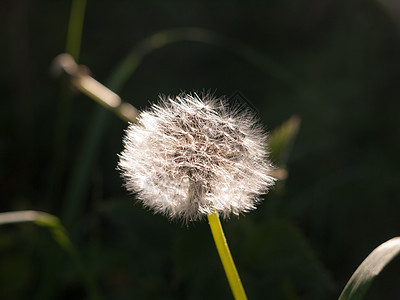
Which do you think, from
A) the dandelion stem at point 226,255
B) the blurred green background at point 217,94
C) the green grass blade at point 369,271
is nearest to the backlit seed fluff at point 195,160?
the dandelion stem at point 226,255

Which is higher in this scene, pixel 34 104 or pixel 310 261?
pixel 310 261

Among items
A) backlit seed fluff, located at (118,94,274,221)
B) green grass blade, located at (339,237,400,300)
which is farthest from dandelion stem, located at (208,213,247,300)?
green grass blade, located at (339,237,400,300)

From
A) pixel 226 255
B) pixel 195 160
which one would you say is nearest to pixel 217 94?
pixel 195 160

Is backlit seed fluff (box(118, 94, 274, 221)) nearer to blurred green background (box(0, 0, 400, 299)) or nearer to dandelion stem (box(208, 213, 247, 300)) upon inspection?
dandelion stem (box(208, 213, 247, 300))

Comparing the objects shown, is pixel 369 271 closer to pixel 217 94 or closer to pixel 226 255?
pixel 226 255

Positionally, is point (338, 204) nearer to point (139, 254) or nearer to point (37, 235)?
point (139, 254)

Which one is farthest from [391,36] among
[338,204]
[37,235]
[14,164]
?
[14,164]
